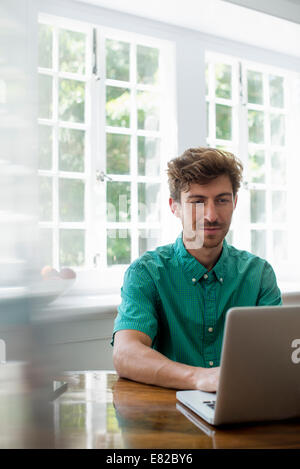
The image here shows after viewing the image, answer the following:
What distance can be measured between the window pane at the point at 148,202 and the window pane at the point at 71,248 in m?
0.35

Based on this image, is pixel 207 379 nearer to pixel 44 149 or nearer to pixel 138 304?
pixel 138 304

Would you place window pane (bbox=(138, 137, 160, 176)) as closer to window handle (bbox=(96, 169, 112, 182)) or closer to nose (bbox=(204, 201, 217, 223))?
window handle (bbox=(96, 169, 112, 182))

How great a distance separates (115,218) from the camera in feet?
7.87

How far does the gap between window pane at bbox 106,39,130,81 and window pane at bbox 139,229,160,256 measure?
79 centimetres

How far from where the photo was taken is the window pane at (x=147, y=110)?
2.52 meters

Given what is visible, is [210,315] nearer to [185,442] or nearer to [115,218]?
[185,442]

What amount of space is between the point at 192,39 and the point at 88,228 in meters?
1.18

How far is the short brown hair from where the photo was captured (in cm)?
148

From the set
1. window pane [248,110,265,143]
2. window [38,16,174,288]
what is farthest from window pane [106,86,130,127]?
window pane [248,110,265,143]

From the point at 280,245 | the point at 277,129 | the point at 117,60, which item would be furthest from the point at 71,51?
the point at 280,245

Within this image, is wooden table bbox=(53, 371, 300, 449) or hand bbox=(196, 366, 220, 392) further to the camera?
hand bbox=(196, 366, 220, 392)

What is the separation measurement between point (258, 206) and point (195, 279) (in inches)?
67.9

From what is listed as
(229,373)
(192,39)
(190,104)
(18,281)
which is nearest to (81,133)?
(190,104)

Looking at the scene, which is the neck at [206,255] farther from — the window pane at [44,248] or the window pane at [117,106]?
the window pane at [117,106]
